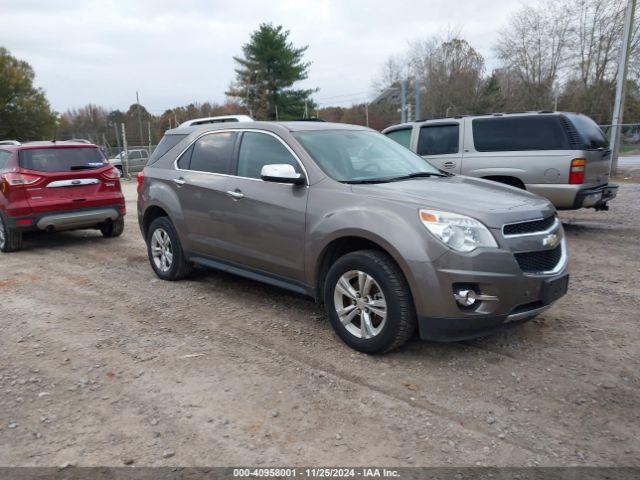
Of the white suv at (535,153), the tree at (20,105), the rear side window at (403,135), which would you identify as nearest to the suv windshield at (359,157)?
the white suv at (535,153)

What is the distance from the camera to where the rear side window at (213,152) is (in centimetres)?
505

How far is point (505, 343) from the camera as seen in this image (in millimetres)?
3984

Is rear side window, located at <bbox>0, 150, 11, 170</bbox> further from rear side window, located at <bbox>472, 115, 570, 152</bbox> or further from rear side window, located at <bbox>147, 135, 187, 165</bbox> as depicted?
rear side window, located at <bbox>472, 115, 570, 152</bbox>

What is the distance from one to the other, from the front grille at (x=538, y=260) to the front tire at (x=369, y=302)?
81 cm

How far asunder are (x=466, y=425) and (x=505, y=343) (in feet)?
4.12

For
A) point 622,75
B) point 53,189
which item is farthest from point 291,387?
point 622,75

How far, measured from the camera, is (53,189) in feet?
25.2

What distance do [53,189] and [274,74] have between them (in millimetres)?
36697

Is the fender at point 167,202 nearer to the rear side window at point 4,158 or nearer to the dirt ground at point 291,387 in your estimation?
the dirt ground at point 291,387

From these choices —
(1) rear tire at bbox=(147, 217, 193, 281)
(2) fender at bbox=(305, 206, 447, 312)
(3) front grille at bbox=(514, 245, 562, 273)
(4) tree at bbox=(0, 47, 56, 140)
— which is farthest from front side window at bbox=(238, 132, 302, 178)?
(4) tree at bbox=(0, 47, 56, 140)

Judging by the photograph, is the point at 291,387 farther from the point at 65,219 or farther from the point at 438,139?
the point at 438,139

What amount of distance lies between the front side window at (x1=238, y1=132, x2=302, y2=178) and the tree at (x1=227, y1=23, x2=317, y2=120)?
1461 inches

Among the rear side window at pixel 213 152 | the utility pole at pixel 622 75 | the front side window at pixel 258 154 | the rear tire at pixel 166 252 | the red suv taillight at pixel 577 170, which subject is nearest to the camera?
the front side window at pixel 258 154

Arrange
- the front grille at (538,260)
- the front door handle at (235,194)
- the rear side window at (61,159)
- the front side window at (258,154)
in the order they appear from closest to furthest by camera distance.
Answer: the front grille at (538,260) → the front side window at (258,154) → the front door handle at (235,194) → the rear side window at (61,159)
